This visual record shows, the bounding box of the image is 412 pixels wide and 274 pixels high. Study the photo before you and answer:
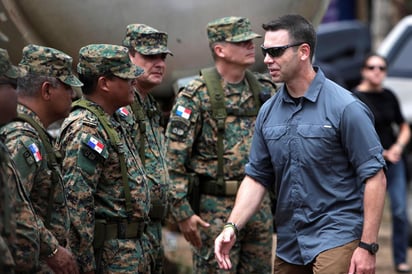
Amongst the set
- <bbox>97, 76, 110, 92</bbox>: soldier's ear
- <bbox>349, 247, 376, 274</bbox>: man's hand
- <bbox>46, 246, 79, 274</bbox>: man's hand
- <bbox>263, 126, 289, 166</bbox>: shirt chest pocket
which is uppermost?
<bbox>97, 76, 110, 92</bbox>: soldier's ear

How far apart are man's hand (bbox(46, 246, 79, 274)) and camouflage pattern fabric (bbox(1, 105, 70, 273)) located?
42mm

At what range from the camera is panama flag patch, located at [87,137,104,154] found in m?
4.59

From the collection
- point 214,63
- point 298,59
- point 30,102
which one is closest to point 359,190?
point 298,59

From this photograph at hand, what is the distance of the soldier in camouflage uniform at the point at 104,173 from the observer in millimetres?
4586

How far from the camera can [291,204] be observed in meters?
4.70

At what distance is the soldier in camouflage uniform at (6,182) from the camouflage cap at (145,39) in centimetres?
157

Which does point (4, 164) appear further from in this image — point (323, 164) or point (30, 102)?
point (323, 164)

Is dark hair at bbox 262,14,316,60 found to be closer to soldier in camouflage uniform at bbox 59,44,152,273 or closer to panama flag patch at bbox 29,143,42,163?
soldier in camouflage uniform at bbox 59,44,152,273

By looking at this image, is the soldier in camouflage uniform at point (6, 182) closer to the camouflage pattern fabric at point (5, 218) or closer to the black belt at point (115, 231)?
the camouflage pattern fabric at point (5, 218)

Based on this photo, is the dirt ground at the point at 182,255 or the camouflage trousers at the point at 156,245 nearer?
the camouflage trousers at the point at 156,245

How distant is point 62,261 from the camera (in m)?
4.25

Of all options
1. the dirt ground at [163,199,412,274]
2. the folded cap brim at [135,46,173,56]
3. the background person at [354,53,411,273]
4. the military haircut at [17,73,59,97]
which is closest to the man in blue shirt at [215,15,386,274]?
the folded cap brim at [135,46,173,56]

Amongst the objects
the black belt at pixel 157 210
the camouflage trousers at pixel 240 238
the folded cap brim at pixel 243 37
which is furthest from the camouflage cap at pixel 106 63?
the camouflage trousers at pixel 240 238

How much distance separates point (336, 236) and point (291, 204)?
0.26 meters
